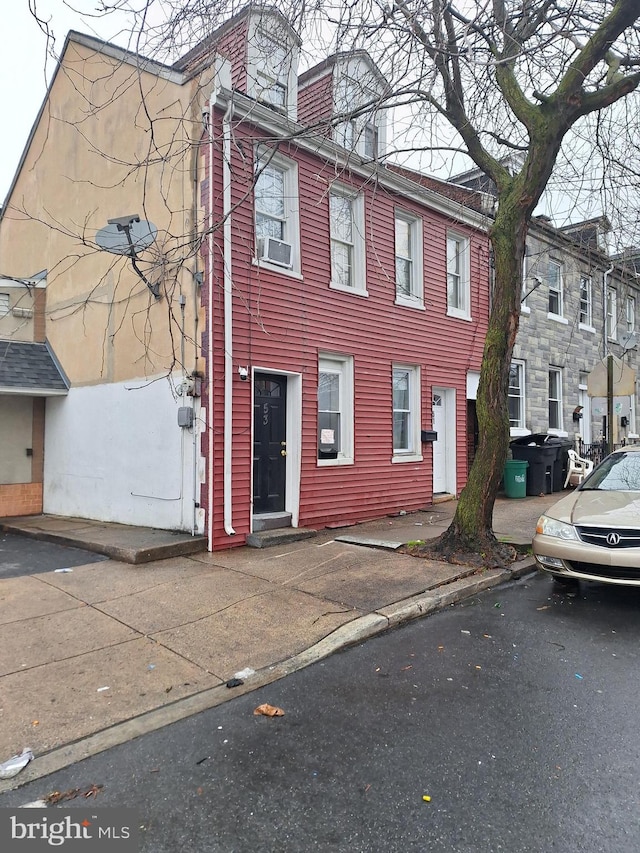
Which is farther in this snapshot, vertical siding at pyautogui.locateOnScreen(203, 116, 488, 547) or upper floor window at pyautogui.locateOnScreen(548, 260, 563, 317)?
upper floor window at pyautogui.locateOnScreen(548, 260, 563, 317)

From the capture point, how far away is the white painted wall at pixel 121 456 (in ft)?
26.5

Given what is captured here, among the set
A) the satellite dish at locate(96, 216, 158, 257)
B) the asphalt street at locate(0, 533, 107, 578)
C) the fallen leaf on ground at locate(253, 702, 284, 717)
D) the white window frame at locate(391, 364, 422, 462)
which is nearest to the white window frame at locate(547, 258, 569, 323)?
the white window frame at locate(391, 364, 422, 462)

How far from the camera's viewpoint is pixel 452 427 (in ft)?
39.6

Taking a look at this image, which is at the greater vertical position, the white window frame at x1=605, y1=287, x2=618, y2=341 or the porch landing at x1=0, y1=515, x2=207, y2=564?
the white window frame at x1=605, y1=287, x2=618, y2=341

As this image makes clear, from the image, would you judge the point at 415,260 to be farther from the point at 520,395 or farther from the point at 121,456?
the point at 121,456

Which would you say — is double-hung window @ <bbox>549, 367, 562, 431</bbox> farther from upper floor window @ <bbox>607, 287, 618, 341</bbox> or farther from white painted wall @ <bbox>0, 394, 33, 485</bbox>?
white painted wall @ <bbox>0, 394, 33, 485</bbox>

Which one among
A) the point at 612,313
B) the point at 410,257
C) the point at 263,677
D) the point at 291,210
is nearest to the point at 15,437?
the point at 291,210

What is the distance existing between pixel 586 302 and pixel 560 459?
19.4ft

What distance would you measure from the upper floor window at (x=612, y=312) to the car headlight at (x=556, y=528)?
13.8 metres

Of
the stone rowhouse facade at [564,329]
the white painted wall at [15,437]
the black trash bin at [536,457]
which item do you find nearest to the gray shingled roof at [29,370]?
the white painted wall at [15,437]

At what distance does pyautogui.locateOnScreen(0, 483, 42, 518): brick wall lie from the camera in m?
11.0

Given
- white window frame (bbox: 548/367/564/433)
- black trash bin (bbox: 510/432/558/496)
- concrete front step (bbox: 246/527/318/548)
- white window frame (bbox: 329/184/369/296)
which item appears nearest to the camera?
concrete front step (bbox: 246/527/318/548)

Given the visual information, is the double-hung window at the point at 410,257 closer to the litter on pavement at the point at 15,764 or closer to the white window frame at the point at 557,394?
the white window frame at the point at 557,394

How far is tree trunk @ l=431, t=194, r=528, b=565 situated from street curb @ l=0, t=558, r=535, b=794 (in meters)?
0.69
